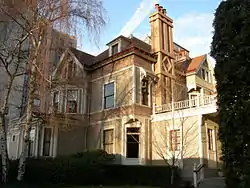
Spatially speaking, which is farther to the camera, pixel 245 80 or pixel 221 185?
pixel 221 185

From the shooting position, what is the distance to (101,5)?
14.7 m

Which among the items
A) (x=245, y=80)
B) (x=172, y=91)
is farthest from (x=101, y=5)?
(x=172, y=91)

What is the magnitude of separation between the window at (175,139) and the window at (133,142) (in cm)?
222

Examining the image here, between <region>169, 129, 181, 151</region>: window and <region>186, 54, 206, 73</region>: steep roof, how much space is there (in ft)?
24.3

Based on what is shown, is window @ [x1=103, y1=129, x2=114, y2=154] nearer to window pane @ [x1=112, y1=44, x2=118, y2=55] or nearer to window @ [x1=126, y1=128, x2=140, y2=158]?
window @ [x1=126, y1=128, x2=140, y2=158]

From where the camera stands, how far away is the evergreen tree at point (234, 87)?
831 cm

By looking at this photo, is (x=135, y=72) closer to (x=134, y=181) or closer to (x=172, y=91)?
(x=172, y=91)

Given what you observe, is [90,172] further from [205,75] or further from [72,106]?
[205,75]

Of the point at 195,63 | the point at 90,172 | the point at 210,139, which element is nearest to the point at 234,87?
the point at 90,172

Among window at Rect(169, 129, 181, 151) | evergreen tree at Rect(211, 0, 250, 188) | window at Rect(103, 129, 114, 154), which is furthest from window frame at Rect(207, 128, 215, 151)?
evergreen tree at Rect(211, 0, 250, 188)

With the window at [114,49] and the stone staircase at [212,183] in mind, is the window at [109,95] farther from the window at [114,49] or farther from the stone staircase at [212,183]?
the stone staircase at [212,183]

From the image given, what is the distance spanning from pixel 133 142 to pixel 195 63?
34.6 ft

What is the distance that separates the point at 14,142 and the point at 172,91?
50.0ft

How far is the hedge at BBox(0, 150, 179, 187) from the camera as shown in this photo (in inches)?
609
